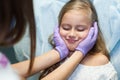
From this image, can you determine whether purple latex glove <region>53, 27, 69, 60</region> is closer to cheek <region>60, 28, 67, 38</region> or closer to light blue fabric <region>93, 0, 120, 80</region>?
cheek <region>60, 28, 67, 38</region>

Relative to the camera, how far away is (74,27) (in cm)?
123

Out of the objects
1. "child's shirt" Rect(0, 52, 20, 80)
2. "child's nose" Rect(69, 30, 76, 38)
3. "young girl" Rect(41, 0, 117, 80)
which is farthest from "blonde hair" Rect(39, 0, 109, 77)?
"child's shirt" Rect(0, 52, 20, 80)

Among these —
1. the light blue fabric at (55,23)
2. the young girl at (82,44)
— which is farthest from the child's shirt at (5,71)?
the light blue fabric at (55,23)

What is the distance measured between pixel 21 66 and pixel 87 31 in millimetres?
317

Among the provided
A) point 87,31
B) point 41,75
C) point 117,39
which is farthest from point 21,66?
point 117,39

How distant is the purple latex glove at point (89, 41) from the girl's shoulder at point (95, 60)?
0.11 ft

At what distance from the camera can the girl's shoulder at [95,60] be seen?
4.09ft

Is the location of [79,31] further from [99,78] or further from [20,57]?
[20,57]

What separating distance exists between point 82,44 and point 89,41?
0.03m

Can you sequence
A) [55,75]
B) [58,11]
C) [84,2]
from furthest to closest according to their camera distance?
1. [58,11]
2. [84,2]
3. [55,75]

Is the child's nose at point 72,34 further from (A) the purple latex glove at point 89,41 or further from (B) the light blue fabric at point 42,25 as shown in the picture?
(B) the light blue fabric at point 42,25

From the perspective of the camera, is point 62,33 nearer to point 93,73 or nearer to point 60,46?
point 60,46

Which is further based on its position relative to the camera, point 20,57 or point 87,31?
point 20,57

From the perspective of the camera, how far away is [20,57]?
4.65ft
